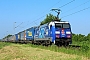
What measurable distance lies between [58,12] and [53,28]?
4.24 metres

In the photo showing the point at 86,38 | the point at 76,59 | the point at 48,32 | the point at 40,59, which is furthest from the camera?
the point at 86,38

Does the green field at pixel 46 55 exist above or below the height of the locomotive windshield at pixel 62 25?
below

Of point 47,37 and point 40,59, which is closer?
point 40,59

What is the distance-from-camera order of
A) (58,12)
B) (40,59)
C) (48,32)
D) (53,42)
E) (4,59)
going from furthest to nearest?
(58,12) → (48,32) → (53,42) → (4,59) → (40,59)

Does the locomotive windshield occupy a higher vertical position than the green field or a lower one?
higher

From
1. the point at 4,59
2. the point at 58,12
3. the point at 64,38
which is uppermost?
the point at 58,12

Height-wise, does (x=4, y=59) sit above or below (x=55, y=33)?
below

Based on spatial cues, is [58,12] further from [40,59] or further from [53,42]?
[40,59]

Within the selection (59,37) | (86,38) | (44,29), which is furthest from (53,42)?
(86,38)

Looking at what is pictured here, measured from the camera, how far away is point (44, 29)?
102 feet

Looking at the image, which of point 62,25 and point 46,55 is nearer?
point 46,55

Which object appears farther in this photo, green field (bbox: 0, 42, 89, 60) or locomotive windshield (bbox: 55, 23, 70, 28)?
locomotive windshield (bbox: 55, 23, 70, 28)

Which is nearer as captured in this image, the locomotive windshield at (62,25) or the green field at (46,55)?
the green field at (46,55)

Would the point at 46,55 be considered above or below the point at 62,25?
below
